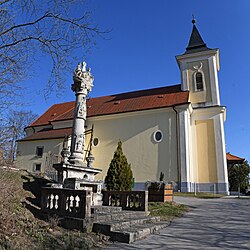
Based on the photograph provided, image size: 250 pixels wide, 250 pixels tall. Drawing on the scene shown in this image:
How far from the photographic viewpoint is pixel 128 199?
8.59 meters

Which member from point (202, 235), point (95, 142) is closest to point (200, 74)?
point (95, 142)

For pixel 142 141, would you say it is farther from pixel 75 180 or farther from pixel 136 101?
pixel 75 180

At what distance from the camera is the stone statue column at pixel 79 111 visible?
1016cm

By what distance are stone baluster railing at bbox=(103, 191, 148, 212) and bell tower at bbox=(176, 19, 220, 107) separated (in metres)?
18.2

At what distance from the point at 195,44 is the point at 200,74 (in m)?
4.21

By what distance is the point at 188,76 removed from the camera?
85.9 ft

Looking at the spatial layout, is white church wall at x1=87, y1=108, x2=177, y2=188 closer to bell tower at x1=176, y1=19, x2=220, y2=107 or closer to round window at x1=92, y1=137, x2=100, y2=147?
round window at x1=92, y1=137, x2=100, y2=147

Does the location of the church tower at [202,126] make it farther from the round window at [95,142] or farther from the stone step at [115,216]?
the stone step at [115,216]

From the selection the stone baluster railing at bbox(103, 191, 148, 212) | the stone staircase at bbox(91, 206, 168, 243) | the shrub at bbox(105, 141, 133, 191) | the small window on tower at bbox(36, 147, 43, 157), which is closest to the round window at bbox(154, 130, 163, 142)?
the shrub at bbox(105, 141, 133, 191)

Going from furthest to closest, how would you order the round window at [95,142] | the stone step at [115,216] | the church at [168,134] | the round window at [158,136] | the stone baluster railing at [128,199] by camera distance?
1. the round window at [95,142]
2. the round window at [158,136]
3. the church at [168,134]
4. the stone baluster railing at [128,199]
5. the stone step at [115,216]

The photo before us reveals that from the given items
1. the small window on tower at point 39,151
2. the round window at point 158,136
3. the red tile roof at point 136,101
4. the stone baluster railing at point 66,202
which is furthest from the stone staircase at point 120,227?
the small window on tower at point 39,151

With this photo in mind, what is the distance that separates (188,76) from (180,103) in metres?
4.63

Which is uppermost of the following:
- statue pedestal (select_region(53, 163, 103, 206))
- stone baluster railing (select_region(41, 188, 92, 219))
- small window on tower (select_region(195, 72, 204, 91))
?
small window on tower (select_region(195, 72, 204, 91))

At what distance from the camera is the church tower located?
21891 mm
